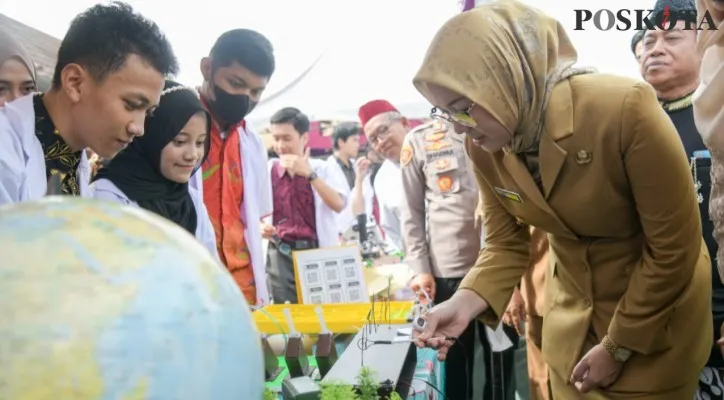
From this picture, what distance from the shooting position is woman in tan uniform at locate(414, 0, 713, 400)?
51.5 inches

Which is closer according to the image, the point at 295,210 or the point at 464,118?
the point at 464,118

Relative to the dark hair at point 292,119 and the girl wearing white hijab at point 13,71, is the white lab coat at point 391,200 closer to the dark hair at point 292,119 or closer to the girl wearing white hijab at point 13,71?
the dark hair at point 292,119

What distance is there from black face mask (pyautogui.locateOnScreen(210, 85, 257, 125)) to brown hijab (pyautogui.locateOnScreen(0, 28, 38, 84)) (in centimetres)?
59

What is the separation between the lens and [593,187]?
1370mm

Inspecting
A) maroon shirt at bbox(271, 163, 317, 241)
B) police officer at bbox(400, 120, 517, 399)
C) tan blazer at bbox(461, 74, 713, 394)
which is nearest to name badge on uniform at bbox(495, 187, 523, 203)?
tan blazer at bbox(461, 74, 713, 394)

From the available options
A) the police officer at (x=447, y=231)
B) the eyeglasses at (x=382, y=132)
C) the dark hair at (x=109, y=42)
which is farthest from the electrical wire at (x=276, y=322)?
the eyeglasses at (x=382, y=132)

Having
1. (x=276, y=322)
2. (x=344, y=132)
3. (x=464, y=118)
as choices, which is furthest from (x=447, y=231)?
(x=344, y=132)

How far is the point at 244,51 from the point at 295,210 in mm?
1918

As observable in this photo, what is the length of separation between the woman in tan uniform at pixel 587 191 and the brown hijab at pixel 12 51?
140 centimetres

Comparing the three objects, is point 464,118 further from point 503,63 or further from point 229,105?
point 229,105

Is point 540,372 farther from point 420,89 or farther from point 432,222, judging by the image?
point 420,89

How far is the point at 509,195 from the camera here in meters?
1.52

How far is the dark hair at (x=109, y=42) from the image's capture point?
1.44 metres

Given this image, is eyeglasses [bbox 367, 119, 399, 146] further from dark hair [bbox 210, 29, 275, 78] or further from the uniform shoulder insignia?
dark hair [bbox 210, 29, 275, 78]
